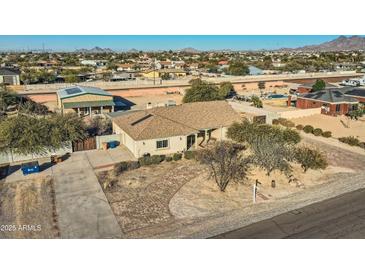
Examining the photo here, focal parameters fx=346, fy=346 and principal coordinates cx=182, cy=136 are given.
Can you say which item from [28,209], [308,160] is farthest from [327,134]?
[28,209]

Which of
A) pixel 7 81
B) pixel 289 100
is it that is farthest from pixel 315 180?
pixel 7 81

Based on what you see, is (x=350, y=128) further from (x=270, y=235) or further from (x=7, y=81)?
(x=7, y=81)

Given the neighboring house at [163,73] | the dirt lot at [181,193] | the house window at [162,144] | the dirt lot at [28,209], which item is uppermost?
the neighboring house at [163,73]

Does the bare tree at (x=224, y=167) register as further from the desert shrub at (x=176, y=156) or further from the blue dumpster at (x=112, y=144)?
the blue dumpster at (x=112, y=144)

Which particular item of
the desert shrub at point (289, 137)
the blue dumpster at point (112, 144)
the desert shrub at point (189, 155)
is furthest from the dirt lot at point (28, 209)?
the desert shrub at point (289, 137)

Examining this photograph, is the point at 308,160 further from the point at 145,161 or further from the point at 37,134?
the point at 37,134

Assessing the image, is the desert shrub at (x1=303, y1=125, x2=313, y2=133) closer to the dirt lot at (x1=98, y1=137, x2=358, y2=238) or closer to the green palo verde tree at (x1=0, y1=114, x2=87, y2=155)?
the dirt lot at (x1=98, y1=137, x2=358, y2=238)
